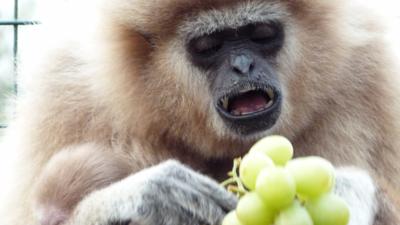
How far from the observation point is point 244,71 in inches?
145

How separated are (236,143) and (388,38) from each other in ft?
3.42

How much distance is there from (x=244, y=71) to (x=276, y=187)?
1419mm

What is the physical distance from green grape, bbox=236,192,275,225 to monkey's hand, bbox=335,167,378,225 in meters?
1.02

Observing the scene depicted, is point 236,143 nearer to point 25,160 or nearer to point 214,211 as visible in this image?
point 214,211

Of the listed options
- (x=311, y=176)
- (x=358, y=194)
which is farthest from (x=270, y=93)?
(x=311, y=176)

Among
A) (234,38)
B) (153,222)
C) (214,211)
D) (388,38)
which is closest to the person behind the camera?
(214,211)

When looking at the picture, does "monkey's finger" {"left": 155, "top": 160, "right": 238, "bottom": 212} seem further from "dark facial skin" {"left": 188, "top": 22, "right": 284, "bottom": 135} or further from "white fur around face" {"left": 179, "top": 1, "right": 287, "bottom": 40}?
"white fur around face" {"left": 179, "top": 1, "right": 287, "bottom": 40}

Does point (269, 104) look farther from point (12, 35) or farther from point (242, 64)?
point (12, 35)

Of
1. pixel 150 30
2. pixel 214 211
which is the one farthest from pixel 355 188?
pixel 150 30

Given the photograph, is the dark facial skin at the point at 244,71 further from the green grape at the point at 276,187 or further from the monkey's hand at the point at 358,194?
the green grape at the point at 276,187

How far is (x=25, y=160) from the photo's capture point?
415cm

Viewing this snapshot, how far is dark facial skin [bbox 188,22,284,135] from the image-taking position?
370 centimetres

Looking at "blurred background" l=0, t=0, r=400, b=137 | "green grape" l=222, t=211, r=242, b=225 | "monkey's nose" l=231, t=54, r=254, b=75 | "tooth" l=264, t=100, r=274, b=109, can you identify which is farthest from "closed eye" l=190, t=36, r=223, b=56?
"green grape" l=222, t=211, r=242, b=225

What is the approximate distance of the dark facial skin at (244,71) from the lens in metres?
3.70
